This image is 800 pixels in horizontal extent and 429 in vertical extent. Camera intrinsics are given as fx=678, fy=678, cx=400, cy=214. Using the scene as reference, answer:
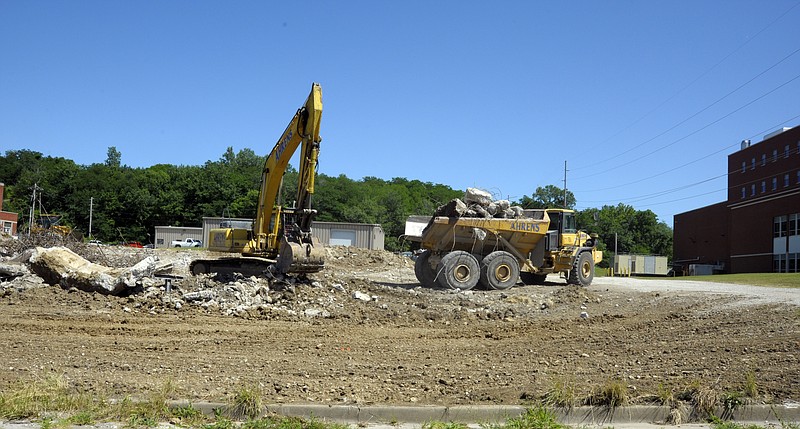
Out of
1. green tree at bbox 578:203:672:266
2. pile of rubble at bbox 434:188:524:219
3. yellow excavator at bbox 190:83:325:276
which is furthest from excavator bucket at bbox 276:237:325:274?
green tree at bbox 578:203:672:266

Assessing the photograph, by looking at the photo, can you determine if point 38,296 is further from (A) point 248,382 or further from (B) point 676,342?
(B) point 676,342

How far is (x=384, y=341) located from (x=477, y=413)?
4.59m

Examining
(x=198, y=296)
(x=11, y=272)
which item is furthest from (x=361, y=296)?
(x=11, y=272)

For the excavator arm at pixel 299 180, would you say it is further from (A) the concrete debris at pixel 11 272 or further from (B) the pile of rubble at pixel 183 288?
(A) the concrete debris at pixel 11 272

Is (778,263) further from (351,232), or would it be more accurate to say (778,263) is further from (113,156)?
(113,156)

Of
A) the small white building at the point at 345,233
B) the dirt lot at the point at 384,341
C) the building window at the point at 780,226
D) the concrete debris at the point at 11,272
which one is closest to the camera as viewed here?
the dirt lot at the point at 384,341

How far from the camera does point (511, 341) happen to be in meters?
10.9

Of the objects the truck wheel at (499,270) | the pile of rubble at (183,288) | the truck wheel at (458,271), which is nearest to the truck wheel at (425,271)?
the truck wheel at (458,271)

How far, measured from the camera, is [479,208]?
20.4 metres

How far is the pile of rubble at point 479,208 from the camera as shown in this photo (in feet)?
65.9

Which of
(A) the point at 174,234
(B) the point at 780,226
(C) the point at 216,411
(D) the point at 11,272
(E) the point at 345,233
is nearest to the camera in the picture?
(C) the point at 216,411

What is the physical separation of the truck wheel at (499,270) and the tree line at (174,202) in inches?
2201

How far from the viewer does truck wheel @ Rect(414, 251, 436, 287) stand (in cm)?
2083

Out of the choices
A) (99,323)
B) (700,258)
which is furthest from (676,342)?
(700,258)
